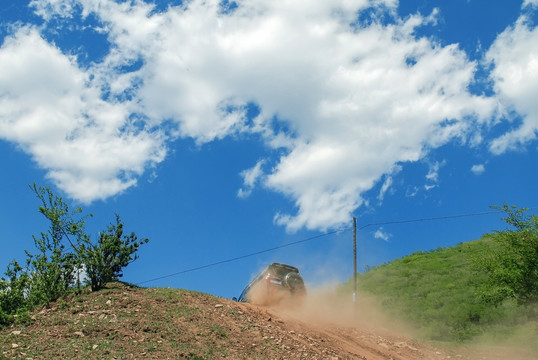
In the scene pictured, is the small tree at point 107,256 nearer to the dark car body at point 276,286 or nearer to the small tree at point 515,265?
the dark car body at point 276,286

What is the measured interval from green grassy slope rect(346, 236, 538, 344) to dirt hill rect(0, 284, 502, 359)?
7.50 m

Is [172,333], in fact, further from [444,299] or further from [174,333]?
[444,299]

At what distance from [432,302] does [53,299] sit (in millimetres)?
22979

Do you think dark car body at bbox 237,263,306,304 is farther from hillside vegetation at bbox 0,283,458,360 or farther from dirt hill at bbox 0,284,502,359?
hillside vegetation at bbox 0,283,458,360

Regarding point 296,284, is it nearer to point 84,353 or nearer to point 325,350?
point 325,350

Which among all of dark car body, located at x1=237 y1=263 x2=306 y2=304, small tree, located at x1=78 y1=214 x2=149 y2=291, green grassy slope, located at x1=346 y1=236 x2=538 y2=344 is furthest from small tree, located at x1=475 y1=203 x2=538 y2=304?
small tree, located at x1=78 y1=214 x2=149 y2=291

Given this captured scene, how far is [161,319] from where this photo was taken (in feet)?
41.5

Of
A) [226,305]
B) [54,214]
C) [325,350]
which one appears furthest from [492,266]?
[54,214]

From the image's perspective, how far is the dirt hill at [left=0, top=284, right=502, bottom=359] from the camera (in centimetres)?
1077

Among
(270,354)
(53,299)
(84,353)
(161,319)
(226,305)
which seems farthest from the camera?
(226,305)

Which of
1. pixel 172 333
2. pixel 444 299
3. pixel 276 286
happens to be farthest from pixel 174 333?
pixel 444 299

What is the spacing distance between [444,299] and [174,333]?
859 inches

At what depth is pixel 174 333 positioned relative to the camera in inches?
467

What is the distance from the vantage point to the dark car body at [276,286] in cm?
2058
